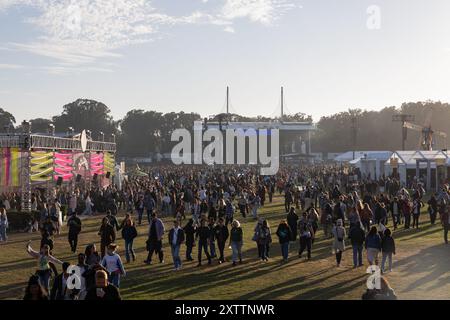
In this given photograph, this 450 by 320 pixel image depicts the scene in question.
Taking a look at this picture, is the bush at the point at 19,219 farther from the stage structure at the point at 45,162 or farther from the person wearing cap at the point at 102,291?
the person wearing cap at the point at 102,291

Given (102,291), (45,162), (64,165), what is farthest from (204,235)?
(64,165)

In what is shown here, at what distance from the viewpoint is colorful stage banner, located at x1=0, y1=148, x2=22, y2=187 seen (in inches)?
1093

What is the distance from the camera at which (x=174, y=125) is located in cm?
13425

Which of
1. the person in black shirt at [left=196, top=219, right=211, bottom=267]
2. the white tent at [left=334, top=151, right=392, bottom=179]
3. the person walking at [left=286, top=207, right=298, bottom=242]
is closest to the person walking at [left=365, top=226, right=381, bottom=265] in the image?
the person walking at [left=286, top=207, right=298, bottom=242]

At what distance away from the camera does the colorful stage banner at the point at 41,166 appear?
2869 cm

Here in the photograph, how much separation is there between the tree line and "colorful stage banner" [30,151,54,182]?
96.5 metres

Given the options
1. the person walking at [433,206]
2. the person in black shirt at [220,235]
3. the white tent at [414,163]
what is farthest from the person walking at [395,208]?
the white tent at [414,163]

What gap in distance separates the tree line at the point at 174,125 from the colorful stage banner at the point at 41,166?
9655 centimetres

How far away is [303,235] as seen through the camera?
52.6 ft

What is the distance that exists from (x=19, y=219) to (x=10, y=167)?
5.76m

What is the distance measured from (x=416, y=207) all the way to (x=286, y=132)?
106409 millimetres

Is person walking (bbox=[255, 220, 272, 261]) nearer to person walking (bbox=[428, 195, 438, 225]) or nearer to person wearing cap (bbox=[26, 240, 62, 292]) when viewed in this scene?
person wearing cap (bbox=[26, 240, 62, 292])

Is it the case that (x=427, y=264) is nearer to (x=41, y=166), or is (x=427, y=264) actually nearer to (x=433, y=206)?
(x=433, y=206)

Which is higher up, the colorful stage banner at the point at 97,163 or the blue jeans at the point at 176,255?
the colorful stage banner at the point at 97,163
